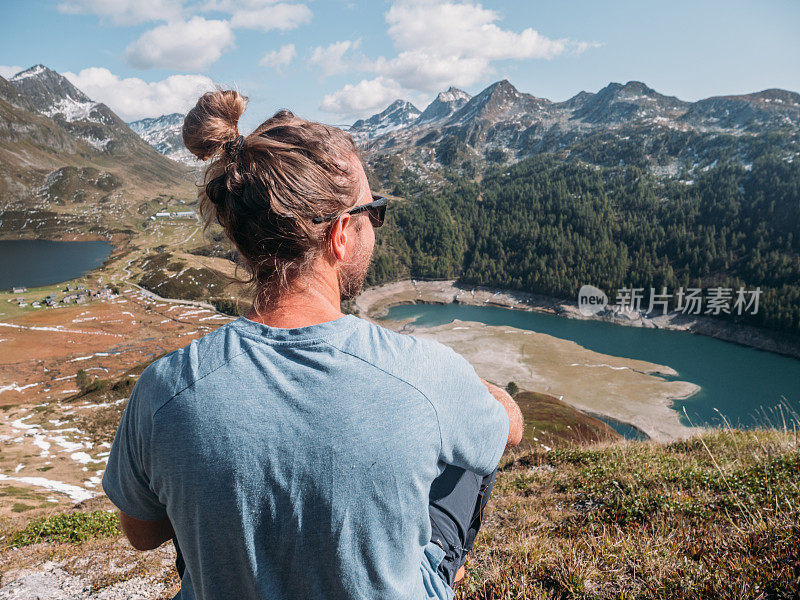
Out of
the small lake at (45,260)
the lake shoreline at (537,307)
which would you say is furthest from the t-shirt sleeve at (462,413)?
the small lake at (45,260)

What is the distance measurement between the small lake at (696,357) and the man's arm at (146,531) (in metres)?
56.9

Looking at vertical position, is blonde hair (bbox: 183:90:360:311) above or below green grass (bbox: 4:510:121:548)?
above

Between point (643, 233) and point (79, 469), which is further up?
point (643, 233)

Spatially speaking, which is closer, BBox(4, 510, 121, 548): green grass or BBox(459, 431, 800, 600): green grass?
BBox(459, 431, 800, 600): green grass

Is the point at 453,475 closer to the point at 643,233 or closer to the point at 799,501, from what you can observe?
the point at 799,501

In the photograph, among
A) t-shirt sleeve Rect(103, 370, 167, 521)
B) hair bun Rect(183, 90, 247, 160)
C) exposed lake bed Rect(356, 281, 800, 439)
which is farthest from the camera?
exposed lake bed Rect(356, 281, 800, 439)

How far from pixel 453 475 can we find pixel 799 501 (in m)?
3.98

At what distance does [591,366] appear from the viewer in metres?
75.3

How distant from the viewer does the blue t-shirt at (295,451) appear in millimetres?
1230

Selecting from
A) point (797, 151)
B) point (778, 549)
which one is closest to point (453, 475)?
point (778, 549)

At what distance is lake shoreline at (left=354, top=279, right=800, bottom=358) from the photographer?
87438mm

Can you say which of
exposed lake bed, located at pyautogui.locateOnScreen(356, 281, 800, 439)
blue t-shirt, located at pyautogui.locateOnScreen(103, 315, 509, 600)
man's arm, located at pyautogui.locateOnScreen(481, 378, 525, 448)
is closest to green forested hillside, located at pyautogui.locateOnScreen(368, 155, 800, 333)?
exposed lake bed, located at pyautogui.locateOnScreen(356, 281, 800, 439)

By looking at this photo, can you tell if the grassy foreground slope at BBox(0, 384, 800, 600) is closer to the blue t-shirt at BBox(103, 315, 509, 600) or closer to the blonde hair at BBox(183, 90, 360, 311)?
the blue t-shirt at BBox(103, 315, 509, 600)

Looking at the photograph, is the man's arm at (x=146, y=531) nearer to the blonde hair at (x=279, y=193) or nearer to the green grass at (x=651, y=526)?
the blonde hair at (x=279, y=193)
